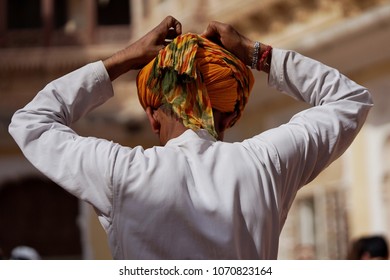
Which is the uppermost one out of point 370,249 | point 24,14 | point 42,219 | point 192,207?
point 192,207

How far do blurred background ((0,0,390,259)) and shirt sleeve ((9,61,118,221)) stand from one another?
7.32 m

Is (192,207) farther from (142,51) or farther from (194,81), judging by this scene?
(142,51)

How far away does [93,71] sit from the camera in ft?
7.91

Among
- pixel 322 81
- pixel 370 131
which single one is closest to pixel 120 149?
pixel 322 81

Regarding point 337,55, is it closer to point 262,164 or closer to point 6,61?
point 6,61

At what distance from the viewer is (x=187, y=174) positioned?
2.22m

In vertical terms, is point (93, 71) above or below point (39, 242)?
above

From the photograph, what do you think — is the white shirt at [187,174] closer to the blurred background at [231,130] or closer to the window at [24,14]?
the blurred background at [231,130]

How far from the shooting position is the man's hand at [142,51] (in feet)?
7.83

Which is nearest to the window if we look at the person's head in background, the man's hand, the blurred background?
the blurred background

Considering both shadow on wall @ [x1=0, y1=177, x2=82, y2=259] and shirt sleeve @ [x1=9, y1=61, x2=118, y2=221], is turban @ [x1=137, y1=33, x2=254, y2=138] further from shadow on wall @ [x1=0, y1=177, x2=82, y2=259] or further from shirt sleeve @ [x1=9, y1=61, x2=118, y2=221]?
shadow on wall @ [x1=0, y1=177, x2=82, y2=259]

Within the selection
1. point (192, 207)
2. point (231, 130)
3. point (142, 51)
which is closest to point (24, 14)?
point (231, 130)

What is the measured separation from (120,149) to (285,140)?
0.96ft

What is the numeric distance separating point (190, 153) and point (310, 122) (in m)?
0.24
